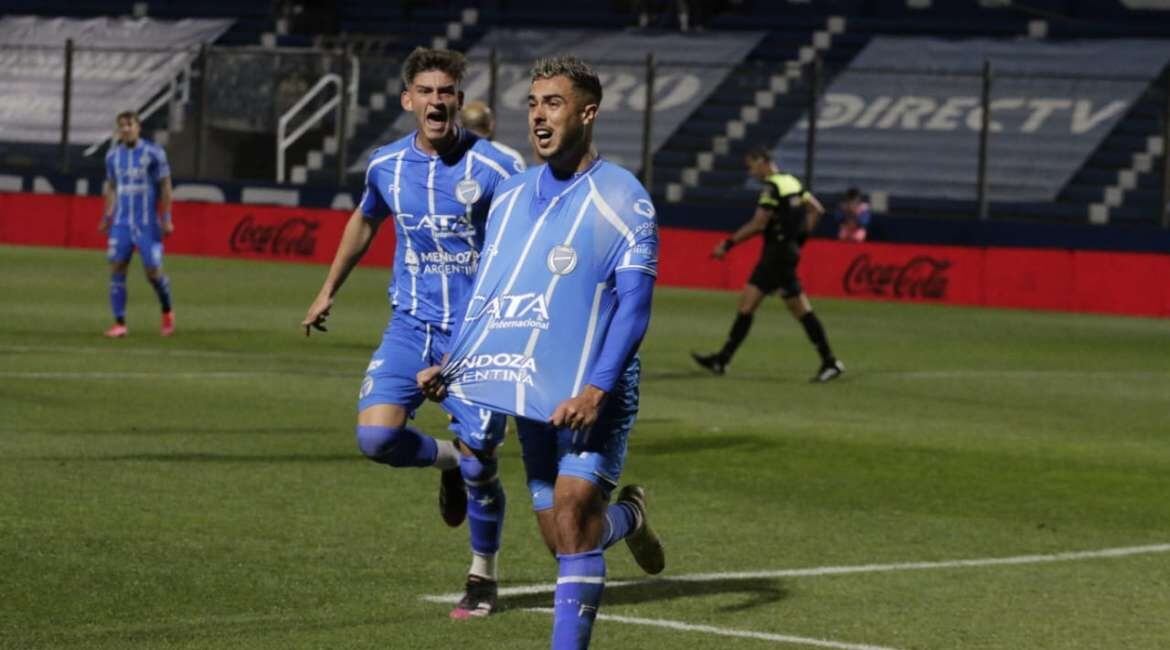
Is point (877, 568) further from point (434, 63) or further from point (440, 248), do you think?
point (434, 63)

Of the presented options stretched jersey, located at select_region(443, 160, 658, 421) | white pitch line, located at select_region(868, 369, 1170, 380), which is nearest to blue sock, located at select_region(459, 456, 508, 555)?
stretched jersey, located at select_region(443, 160, 658, 421)

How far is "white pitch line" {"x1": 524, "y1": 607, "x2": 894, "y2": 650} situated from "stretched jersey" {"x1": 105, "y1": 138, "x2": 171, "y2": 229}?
15351 millimetres

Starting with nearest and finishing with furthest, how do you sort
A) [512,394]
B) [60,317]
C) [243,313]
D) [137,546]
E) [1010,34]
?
[512,394]
[137,546]
[60,317]
[243,313]
[1010,34]

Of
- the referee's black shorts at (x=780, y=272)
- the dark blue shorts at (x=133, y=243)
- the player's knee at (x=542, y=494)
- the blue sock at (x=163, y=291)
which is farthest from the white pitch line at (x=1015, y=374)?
the player's knee at (x=542, y=494)

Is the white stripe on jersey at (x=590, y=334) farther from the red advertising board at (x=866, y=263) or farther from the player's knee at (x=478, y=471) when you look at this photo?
the red advertising board at (x=866, y=263)

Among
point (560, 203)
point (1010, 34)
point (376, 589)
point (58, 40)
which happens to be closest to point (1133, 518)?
point (376, 589)

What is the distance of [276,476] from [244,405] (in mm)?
3779

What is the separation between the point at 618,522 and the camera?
8.27m

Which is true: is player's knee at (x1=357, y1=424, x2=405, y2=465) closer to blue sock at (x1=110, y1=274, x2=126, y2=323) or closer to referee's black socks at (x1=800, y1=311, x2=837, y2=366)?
referee's black socks at (x1=800, y1=311, x2=837, y2=366)

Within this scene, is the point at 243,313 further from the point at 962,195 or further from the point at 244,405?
the point at 962,195

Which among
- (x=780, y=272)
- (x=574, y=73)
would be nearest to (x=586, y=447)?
(x=574, y=73)

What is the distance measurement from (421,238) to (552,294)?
2.73 meters

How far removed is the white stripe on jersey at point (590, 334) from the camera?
716 cm

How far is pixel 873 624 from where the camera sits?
8.84 m
